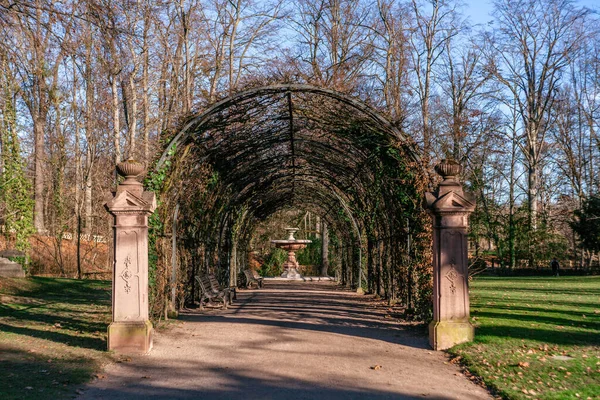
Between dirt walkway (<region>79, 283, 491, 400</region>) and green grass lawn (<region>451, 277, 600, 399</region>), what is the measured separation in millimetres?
423

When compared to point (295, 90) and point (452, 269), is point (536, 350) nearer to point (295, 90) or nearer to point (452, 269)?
point (452, 269)

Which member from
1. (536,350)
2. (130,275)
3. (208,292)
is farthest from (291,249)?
(536,350)

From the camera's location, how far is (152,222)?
1091cm

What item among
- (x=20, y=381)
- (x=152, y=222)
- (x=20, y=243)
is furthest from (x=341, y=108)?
(x=20, y=243)

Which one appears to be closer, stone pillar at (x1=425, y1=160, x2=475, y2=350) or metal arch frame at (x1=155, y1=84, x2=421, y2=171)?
stone pillar at (x1=425, y1=160, x2=475, y2=350)

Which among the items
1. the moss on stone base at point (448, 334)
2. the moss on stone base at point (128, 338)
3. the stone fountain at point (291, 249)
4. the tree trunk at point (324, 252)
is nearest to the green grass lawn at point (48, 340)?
the moss on stone base at point (128, 338)

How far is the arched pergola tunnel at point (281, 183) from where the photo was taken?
29.9ft

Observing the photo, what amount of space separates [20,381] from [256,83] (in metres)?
6.21

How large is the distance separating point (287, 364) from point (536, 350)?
142 inches

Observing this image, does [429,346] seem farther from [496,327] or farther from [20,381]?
A: [20,381]

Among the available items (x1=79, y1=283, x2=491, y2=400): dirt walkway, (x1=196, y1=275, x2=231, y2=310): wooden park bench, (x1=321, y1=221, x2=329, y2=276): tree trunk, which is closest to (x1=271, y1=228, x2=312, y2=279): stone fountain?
(x1=321, y1=221, x2=329, y2=276): tree trunk

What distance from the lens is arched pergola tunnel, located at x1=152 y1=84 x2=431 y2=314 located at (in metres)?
11.2

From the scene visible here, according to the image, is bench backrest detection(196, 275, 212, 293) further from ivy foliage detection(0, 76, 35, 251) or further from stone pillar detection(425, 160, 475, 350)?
ivy foliage detection(0, 76, 35, 251)

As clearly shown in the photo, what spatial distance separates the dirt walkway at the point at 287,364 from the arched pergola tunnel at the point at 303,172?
5.76ft
